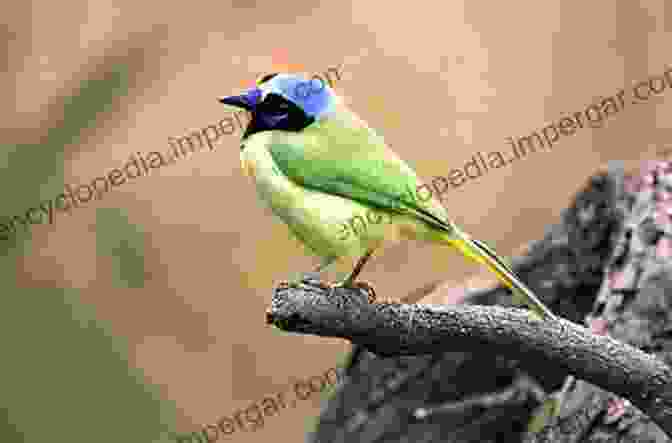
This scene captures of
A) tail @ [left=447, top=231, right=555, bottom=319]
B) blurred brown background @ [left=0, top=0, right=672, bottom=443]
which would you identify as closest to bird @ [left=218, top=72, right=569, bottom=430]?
tail @ [left=447, top=231, right=555, bottom=319]

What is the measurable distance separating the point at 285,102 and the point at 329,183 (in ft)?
0.68

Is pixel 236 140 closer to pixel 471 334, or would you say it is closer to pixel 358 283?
pixel 358 283

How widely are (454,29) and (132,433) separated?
2.27 metres

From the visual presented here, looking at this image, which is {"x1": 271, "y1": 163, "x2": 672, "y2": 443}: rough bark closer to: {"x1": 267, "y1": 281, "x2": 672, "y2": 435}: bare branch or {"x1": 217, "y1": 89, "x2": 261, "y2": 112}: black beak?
{"x1": 267, "y1": 281, "x2": 672, "y2": 435}: bare branch

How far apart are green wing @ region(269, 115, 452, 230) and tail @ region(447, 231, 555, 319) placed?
1.6 inches

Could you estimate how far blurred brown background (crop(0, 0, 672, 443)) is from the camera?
171 inches

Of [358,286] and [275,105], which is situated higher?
[275,105]

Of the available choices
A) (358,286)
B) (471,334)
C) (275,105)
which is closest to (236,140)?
(275,105)

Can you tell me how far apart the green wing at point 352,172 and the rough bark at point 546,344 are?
21 cm

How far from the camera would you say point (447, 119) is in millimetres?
4484

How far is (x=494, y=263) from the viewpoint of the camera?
2.08 m

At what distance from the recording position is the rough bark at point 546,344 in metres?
2.09

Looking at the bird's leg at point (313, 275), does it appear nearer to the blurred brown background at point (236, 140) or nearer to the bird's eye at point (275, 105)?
the bird's eye at point (275, 105)

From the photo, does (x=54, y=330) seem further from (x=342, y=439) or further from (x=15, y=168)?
(x=342, y=439)
